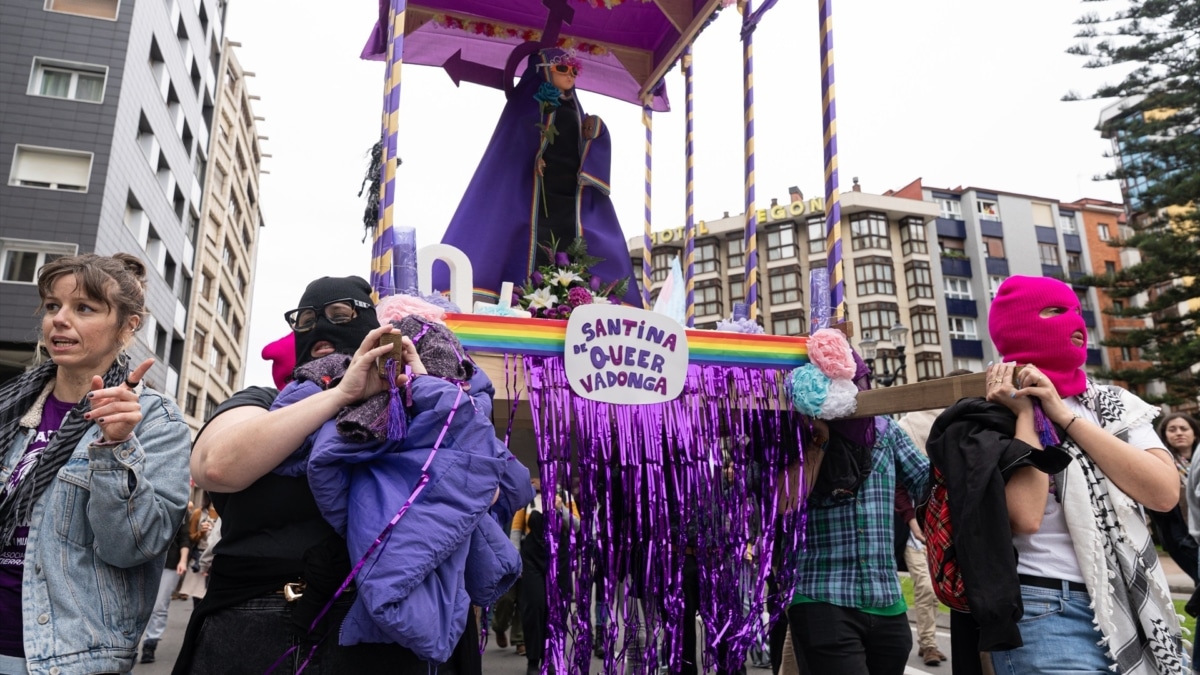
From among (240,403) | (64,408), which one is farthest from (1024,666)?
(64,408)

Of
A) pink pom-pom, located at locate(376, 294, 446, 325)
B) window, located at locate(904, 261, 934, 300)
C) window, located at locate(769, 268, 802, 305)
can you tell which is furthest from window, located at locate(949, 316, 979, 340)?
pink pom-pom, located at locate(376, 294, 446, 325)

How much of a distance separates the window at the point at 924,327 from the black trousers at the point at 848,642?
44409mm

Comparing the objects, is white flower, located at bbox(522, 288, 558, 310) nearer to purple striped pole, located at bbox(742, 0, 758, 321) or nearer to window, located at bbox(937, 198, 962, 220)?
purple striped pole, located at bbox(742, 0, 758, 321)

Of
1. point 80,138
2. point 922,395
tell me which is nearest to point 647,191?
point 922,395

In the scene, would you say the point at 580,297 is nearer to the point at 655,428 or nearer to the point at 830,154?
the point at 655,428

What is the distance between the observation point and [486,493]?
1.77 m

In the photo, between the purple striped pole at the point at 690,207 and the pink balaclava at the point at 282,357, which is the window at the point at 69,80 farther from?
the pink balaclava at the point at 282,357

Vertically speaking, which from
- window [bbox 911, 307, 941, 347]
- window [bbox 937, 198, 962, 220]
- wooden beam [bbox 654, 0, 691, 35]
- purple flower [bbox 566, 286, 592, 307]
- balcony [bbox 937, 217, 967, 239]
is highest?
window [bbox 937, 198, 962, 220]

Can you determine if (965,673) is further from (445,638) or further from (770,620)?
(445,638)

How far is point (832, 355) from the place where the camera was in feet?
10.6

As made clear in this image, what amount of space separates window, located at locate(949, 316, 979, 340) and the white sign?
152 ft

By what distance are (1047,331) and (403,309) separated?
1963 mm

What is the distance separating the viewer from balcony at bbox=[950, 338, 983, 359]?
44531 millimetres

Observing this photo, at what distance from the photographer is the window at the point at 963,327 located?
148 feet
